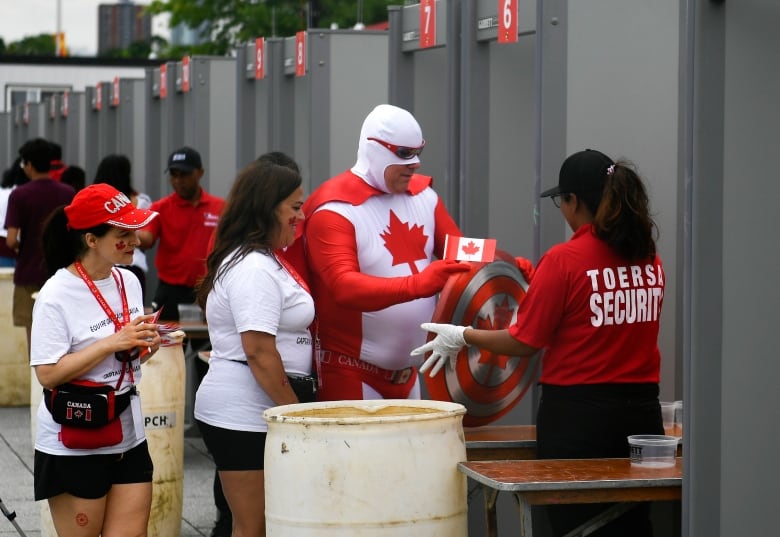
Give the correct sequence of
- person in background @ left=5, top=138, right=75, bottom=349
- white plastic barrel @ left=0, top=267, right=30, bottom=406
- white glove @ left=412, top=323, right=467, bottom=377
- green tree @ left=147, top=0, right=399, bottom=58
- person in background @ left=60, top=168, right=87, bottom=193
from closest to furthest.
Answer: white glove @ left=412, top=323, right=467, bottom=377 < person in background @ left=5, top=138, right=75, bottom=349 < white plastic barrel @ left=0, top=267, right=30, bottom=406 < person in background @ left=60, top=168, right=87, bottom=193 < green tree @ left=147, top=0, right=399, bottom=58

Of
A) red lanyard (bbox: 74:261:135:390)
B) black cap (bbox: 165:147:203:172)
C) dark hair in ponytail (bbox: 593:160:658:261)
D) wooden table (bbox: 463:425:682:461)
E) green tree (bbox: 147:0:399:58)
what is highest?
green tree (bbox: 147:0:399:58)

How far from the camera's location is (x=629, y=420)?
426 cm

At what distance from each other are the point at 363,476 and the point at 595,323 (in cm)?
92

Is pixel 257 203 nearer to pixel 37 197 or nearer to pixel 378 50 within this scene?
pixel 378 50

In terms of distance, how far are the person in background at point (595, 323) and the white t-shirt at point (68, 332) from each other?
112 cm

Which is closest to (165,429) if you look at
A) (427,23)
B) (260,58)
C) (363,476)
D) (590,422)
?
(427,23)

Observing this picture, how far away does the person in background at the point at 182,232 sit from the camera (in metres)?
8.73

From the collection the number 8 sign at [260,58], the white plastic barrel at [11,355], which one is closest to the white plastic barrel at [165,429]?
the number 8 sign at [260,58]

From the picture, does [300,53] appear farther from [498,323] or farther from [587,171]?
[587,171]

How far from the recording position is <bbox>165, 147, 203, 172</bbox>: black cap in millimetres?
8555

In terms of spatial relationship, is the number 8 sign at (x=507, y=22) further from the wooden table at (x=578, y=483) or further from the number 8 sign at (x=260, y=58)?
the number 8 sign at (x=260, y=58)

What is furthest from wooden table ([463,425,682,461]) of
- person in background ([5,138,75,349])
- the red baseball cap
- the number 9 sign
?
person in background ([5,138,75,349])

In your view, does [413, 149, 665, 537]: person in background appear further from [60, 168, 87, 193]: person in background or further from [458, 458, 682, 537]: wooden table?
[60, 168, 87, 193]: person in background

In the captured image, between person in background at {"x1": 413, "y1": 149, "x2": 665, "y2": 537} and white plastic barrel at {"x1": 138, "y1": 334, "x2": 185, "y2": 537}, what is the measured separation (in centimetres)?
188
